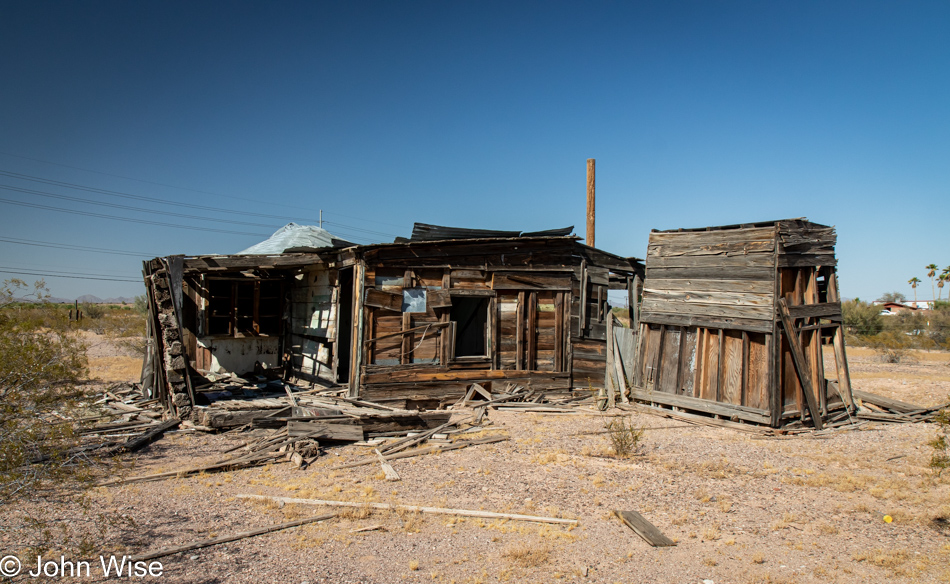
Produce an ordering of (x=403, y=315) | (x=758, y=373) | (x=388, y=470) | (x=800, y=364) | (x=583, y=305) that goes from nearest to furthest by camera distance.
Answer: (x=388, y=470)
(x=800, y=364)
(x=758, y=373)
(x=403, y=315)
(x=583, y=305)

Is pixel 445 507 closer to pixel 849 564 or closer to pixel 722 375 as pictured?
pixel 849 564

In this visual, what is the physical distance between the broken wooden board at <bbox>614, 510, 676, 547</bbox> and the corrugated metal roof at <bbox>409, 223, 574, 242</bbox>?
8024mm

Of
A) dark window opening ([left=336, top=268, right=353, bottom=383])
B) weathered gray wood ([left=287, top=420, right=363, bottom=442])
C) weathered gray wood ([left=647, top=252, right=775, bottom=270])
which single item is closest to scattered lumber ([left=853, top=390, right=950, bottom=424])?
weathered gray wood ([left=647, top=252, right=775, bottom=270])

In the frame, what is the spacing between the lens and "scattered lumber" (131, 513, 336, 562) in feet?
15.4

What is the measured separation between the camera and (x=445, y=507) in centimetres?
618

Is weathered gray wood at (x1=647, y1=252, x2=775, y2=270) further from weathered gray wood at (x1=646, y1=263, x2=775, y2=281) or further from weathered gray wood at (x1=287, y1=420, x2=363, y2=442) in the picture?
weathered gray wood at (x1=287, y1=420, x2=363, y2=442)

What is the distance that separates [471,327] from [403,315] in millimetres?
1844

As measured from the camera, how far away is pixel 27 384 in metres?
4.86

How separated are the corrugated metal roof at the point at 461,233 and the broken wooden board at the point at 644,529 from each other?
26.3 ft

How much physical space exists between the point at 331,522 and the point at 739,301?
28.0 ft

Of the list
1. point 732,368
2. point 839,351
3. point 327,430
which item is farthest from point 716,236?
point 327,430

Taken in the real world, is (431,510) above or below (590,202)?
below

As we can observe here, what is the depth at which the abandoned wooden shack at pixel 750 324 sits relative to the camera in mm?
10156

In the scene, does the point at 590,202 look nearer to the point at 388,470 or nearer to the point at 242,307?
the point at 242,307
